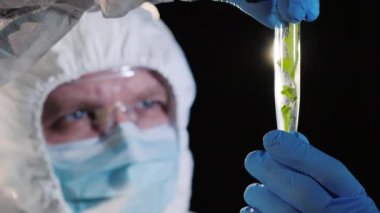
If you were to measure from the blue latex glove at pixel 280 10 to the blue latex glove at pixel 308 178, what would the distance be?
0.69 feet

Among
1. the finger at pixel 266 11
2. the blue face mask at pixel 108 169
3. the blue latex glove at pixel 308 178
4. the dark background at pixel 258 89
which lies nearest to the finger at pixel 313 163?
the blue latex glove at pixel 308 178

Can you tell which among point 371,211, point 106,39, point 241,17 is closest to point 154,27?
point 106,39

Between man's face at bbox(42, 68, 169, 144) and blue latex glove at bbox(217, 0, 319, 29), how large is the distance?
84cm

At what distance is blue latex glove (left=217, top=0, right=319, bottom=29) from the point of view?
1.05 m

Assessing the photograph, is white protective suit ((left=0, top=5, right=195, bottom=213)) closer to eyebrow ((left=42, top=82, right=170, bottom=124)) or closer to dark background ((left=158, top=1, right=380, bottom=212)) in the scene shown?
eyebrow ((left=42, top=82, right=170, bottom=124))

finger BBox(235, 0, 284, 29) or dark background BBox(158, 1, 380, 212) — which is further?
dark background BBox(158, 1, 380, 212)

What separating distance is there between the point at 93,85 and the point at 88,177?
11.2 inches

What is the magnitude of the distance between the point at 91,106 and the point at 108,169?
0.20 meters

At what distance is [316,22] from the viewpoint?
7.75 ft

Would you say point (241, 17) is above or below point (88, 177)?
above

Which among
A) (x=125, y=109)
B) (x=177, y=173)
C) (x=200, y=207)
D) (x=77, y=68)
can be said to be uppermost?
(x=77, y=68)

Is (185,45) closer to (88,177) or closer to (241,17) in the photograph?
(241,17)

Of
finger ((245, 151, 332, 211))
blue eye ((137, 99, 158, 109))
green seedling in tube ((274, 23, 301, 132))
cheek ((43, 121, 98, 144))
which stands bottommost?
cheek ((43, 121, 98, 144))

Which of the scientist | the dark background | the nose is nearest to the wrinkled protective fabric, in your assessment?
the scientist
